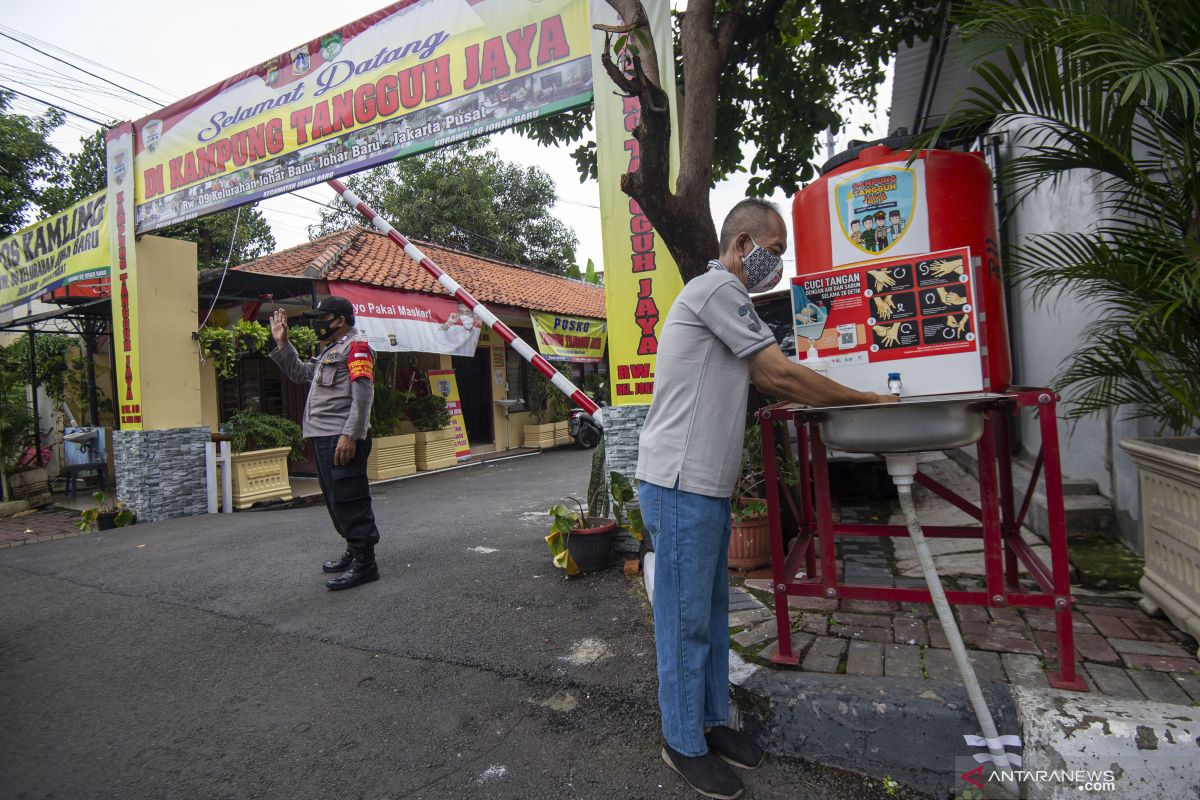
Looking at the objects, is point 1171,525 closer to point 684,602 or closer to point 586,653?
point 684,602

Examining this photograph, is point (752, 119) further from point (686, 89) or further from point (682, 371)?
point (682, 371)

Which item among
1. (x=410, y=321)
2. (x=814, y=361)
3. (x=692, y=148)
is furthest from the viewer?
(x=410, y=321)

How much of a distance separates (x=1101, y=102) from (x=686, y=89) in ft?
6.90

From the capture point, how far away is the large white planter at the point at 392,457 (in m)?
10.2

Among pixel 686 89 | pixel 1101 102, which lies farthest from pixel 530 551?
pixel 1101 102

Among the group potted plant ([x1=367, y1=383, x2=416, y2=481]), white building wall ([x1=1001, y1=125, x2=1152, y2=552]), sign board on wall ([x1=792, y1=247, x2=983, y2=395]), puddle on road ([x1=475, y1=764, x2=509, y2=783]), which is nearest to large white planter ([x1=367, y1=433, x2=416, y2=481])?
potted plant ([x1=367, y1=383, x2=416, y2=481])

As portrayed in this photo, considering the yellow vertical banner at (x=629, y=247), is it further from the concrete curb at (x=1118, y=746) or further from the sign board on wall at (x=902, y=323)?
the concrete curb at (x=1118, y=746)

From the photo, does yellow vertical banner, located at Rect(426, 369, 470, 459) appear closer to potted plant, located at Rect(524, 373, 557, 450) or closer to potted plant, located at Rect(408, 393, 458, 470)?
potted plant, located at Rect(408, 393, 458, 470)

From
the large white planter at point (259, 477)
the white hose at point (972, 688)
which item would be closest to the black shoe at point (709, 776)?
the white hose at point (972, 688)

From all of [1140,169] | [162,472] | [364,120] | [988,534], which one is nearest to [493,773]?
[988,534]

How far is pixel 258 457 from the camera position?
328 inches

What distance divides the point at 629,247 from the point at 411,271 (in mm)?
7844

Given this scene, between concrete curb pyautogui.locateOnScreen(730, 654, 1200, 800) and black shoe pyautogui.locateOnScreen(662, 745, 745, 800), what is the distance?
355 millimetres

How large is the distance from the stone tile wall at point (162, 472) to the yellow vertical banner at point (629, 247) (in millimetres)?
6053
